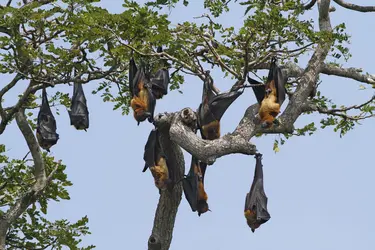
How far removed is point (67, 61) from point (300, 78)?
12.6ft

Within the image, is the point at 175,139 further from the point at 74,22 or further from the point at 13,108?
the point at 13,108

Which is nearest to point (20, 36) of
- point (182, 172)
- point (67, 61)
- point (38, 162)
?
point (67, 61)

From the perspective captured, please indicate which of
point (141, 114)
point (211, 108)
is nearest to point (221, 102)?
point (211, 108)

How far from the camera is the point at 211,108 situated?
15.6 m

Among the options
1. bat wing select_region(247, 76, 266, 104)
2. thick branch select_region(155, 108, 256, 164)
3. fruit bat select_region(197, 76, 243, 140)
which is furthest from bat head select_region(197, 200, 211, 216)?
thick branch select_region(155, 108, 256, 164)

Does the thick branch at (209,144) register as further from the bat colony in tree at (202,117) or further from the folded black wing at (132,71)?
the folded black wing at (132,71)

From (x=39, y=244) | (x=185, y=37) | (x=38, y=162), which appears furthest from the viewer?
(x=39, y=244)

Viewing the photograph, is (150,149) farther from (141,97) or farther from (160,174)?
(141,97)

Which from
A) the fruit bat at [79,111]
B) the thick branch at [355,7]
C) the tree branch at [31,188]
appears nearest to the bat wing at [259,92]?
the thick branch at [355,7]

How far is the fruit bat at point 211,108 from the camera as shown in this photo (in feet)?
50.4

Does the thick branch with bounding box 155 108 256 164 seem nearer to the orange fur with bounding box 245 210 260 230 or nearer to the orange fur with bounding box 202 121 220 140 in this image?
the orange fur with bounding box 202 121 220 140

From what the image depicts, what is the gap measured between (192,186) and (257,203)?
3.45 feet

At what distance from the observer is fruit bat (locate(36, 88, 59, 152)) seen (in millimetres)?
19094

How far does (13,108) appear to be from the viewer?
59.5ft
